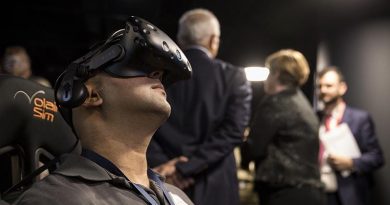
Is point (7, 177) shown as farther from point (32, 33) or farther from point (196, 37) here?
point (32, 33)

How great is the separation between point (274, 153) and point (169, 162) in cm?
66

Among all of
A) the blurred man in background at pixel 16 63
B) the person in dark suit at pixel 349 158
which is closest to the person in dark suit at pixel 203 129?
the person in dark suit at pixel 349 158

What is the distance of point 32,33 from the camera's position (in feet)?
22.3

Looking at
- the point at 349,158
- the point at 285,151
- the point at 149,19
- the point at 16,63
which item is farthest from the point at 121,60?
the point at 149,19

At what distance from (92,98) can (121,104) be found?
7 centimetres

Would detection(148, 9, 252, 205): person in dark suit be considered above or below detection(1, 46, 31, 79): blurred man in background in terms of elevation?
below

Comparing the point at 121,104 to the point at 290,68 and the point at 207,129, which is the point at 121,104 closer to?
the point at 207,129

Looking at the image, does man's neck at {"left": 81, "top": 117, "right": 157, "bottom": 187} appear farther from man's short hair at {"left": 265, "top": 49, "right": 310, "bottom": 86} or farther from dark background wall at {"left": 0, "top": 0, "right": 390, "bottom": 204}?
dark background wall at {"left": 0, "top": 0, "right": 390, "bottom": 204}

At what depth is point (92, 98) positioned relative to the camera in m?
1.36

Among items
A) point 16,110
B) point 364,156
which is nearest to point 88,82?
point 16,110

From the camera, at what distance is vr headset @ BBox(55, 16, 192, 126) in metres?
1.32

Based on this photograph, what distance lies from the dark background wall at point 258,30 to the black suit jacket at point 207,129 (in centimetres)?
204

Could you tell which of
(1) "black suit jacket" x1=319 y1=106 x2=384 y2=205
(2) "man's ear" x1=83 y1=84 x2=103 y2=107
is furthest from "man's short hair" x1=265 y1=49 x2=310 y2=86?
(2) "man's ear" x1=83 y1=84 x2=103 y2=107

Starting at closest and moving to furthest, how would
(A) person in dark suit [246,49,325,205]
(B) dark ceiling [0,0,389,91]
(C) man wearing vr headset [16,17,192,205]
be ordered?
(C) man wearing vr headset [16,17,192,205], (A) person in dark suit [246,49,325,205], (B) dark ceiling [0,0,389,91]
